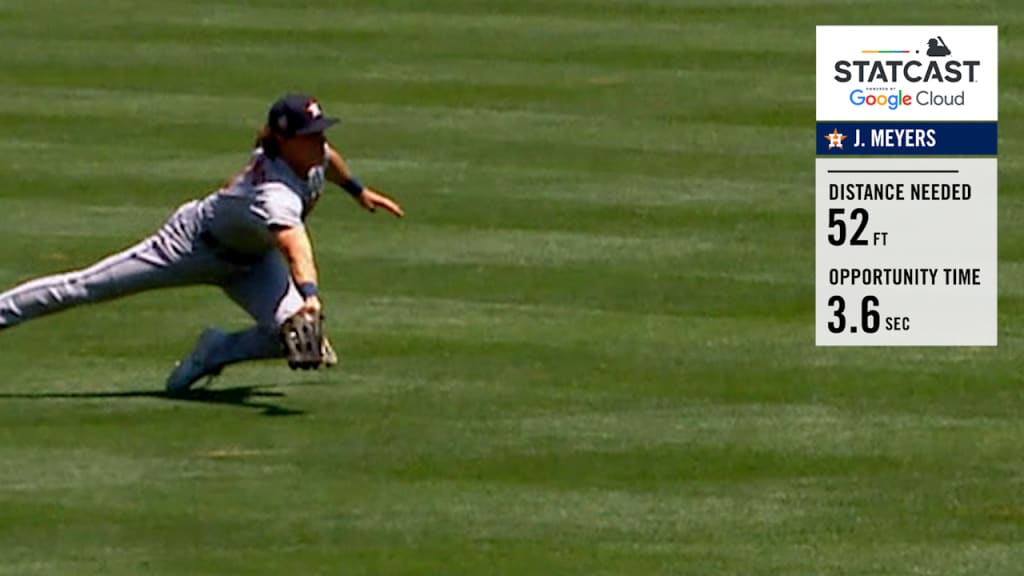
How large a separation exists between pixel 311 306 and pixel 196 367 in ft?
3.36

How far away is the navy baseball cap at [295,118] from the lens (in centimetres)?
1277

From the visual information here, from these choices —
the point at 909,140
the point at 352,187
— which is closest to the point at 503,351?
the point at 352,187

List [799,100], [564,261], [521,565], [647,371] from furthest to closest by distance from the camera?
[799,100], [564,261], [647,371], [521,565]

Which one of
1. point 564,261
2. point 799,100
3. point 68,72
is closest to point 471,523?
point 564,261

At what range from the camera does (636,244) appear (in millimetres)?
16375

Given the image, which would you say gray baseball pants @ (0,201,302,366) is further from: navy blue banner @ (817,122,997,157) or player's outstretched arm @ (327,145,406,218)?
navy blue banner @ (817,122,997,157)

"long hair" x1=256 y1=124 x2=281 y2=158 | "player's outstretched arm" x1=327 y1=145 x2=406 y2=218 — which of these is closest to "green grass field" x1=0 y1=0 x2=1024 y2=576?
"player's outstretched arm" x1=327 y1=145 x2=406 y2=218

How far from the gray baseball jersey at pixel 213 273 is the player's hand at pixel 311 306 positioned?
0.54m

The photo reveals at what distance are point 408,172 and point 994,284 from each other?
4777mm

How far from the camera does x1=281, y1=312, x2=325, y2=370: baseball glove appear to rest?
12516 mm

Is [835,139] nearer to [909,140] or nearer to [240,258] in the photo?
[909,140]

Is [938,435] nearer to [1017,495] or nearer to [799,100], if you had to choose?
[1017,495]

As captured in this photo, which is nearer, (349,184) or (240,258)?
(240,258)

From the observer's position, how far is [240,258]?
13.2m
